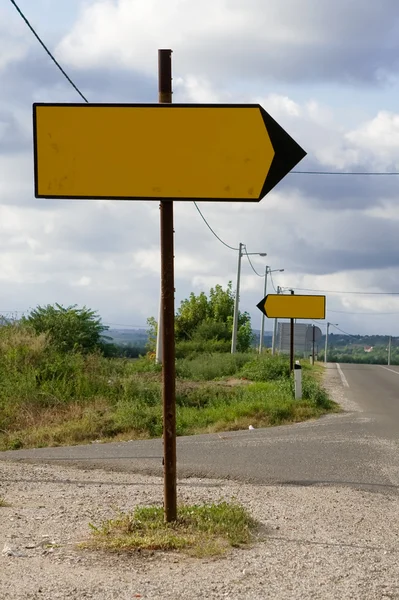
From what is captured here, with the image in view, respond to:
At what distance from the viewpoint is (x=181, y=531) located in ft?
22.0

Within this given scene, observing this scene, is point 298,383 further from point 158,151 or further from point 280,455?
point 158,151

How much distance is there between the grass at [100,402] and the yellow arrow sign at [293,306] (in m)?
3.68

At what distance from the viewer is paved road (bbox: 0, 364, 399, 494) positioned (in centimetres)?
1036

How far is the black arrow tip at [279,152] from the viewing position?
6543mm

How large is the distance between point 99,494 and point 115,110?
4.14 metres

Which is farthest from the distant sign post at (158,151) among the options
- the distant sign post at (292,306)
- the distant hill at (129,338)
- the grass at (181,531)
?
the distant hill at (129,338)

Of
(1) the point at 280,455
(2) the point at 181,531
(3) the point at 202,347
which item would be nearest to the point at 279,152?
(2) the point at 181,531

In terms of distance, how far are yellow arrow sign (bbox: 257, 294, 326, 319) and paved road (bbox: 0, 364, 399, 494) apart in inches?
387

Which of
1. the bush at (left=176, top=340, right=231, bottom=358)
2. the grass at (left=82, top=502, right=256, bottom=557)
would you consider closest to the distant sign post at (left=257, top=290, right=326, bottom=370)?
the grass at (left=82, top=502, right=256, bottom=557)

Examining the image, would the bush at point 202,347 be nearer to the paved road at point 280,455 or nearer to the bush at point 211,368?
the bush at point 211,368

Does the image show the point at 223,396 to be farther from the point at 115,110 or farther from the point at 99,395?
the point at 115,110

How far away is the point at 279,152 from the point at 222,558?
3001mm

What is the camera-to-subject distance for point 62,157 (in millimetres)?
6621

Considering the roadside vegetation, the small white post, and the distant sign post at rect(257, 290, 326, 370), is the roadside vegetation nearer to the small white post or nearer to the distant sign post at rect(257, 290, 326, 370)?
the small white post
